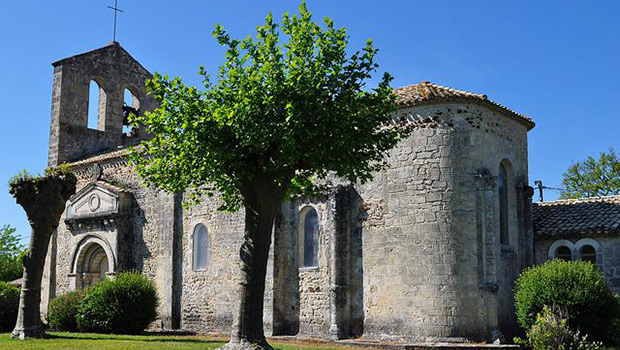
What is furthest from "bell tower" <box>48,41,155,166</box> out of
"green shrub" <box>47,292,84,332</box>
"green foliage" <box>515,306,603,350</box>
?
"green foliage" <box>515,306,603,350</box>

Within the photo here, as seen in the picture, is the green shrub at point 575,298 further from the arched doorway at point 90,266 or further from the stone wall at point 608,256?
the arched doorway at point 90,266

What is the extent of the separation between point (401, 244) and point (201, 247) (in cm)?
836

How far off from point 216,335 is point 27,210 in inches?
277

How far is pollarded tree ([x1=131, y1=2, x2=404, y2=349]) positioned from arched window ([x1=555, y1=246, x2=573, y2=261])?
849cm

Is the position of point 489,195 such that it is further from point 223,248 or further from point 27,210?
point 27,210

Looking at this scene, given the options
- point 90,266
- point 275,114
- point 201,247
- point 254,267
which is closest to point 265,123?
point 275,114

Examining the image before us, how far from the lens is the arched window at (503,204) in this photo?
20.1 meters

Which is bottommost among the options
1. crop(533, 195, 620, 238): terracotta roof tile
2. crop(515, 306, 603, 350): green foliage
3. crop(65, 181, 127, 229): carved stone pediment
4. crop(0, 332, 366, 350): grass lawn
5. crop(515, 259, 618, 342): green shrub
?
crop(0, 332, 366, 350): grass lawn

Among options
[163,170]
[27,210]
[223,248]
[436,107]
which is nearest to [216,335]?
[223,248]

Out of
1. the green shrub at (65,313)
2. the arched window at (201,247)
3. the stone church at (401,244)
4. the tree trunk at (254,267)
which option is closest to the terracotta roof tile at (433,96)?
the stone church at (401,244)

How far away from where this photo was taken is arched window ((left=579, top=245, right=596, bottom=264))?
65.0 ft

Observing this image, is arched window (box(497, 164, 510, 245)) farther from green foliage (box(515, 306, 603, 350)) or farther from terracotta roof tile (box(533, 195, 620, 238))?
green foliage (box(515, 306, 603, 350))

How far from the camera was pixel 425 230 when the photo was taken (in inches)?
734

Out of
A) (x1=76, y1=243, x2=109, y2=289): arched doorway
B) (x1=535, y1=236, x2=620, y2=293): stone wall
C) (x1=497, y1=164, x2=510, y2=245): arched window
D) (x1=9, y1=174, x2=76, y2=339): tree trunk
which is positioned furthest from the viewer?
(x1=76, y1=243, x2=109, y2=289): arched doorway
